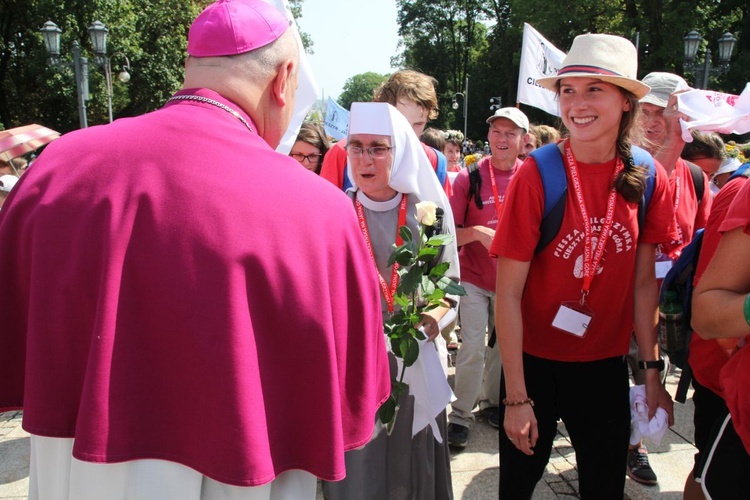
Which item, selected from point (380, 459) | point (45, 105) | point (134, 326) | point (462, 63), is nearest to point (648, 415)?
point (380, 459)

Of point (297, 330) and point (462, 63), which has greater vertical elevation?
point (462, 63)

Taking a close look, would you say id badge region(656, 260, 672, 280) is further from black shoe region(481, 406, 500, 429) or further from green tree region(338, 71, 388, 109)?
green tree region(338, 71, 388, 109)

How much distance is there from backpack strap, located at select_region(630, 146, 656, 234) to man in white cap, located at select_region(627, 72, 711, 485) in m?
0.95

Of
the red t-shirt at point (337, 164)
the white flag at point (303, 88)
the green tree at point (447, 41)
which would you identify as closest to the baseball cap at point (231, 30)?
the white flag at point (303, 88)

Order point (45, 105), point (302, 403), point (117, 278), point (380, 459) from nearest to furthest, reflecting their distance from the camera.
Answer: point (117, 278) → point (302, 403) → point (380, 459) → point (45, 105)

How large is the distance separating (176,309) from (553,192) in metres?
1.49

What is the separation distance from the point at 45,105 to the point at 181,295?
1214 inches

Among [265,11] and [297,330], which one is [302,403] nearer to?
[297,330]

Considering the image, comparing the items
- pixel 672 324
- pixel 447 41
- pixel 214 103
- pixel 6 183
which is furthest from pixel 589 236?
pixel 447 41

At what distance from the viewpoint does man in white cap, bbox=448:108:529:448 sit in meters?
4.01

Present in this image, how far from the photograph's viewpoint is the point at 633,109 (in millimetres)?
2342

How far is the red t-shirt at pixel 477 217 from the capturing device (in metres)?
4.11

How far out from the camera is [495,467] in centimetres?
363

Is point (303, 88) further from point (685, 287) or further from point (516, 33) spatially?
point (516, 33)
